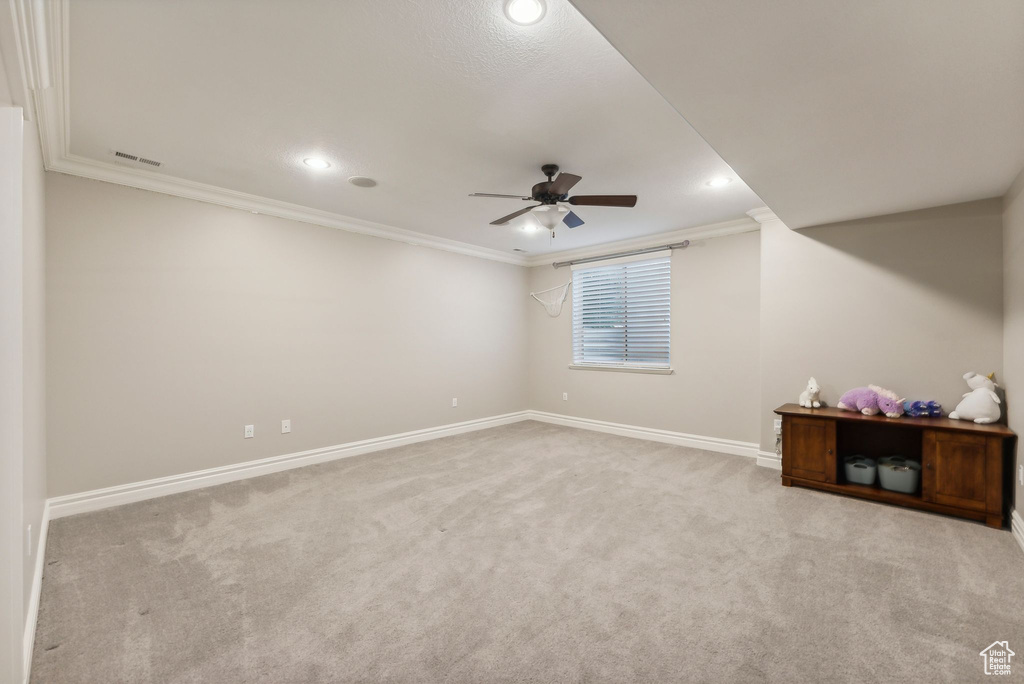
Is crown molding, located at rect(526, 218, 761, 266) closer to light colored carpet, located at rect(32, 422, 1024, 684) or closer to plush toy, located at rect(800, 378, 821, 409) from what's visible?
plush toy, located at rect(800, 378, 821, 409)

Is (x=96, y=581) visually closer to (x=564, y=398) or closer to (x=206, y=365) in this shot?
(x=206, y=365)

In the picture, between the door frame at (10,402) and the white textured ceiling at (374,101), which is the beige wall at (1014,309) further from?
the door frame at (10,402)

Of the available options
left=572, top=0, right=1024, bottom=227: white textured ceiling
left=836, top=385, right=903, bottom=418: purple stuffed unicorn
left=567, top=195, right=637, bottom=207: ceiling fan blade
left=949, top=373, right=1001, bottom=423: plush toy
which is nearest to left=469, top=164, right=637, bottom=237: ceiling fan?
left=567, top=195, right=637, bottom=207: ceiling fan blade

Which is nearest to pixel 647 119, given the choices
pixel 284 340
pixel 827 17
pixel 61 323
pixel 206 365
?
pixel 827 17

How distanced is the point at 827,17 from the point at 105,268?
4373mm

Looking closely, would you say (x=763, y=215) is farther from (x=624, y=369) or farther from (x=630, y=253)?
(x=624, y=369)

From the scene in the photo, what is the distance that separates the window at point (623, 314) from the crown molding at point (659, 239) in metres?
0.17

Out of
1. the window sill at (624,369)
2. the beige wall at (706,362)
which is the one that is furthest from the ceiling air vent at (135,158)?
the beige wall at (706,362)

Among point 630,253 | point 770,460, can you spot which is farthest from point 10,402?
point 630,253

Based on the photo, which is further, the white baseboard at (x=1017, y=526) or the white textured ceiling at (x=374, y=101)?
the white baseboard at (x=1017, y=526)

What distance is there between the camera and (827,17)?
127 cm

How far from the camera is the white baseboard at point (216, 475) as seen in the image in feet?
9.89

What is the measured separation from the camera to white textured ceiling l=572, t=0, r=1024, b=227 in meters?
1.26

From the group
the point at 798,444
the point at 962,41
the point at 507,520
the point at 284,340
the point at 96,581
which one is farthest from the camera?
the point at 284,340
